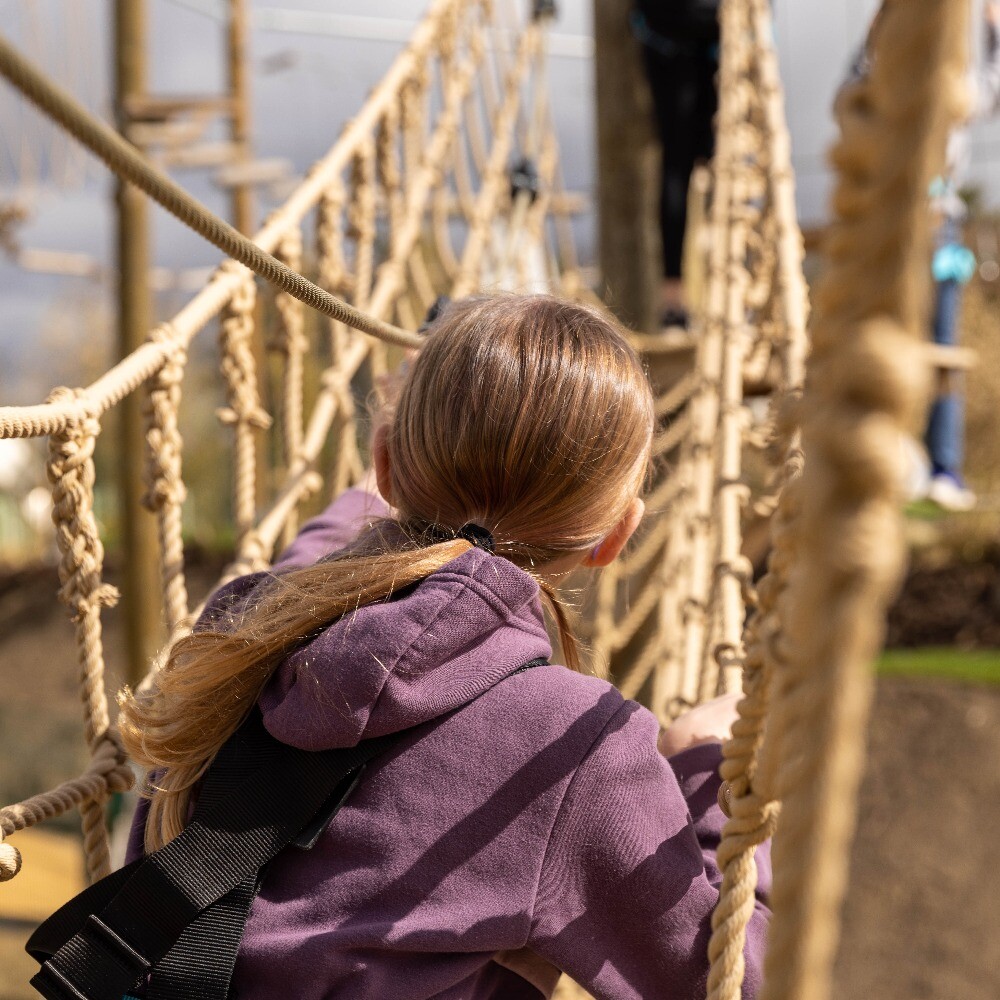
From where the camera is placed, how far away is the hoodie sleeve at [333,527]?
1.12 metres

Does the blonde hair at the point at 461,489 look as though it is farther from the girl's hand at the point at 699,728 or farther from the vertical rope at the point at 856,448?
the vertical rope at the point at 856,448

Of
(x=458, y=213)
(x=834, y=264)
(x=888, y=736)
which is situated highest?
(x=458, y=213)

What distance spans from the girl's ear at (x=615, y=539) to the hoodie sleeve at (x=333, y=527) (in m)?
0.28

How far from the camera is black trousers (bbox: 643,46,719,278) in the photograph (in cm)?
265

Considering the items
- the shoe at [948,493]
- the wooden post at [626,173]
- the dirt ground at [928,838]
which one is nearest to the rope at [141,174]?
the wooden post at [626,173]

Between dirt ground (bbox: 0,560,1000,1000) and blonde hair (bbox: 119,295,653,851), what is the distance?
3.35 meters

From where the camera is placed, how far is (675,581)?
6.02ft

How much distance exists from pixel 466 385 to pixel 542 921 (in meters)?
0.35

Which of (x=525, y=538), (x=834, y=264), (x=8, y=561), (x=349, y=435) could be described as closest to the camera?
(x=834, y=264)

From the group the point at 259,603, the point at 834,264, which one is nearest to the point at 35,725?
the point at 259,603

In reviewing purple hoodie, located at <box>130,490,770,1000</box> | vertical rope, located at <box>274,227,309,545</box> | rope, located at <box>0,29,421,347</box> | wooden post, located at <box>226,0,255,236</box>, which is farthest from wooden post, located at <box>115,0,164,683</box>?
purple hoodie, located at <box>130,490,770,1000</box>

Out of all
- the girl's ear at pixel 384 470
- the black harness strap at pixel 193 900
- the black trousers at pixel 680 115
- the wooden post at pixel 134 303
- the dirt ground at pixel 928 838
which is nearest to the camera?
the black harness strap at pixel 193 900

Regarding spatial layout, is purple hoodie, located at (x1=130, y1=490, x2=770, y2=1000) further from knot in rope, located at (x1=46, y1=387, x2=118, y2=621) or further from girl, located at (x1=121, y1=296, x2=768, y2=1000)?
knot in rope, located at (x1=46, y1=387, x2=118, y2=621)

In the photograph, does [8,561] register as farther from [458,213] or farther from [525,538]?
[525,538]
